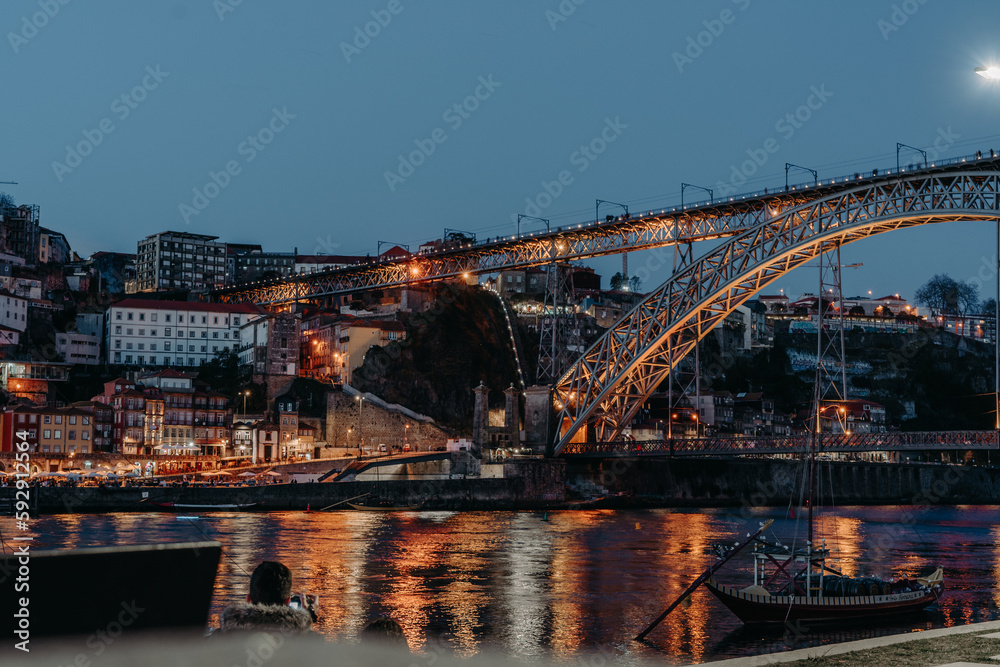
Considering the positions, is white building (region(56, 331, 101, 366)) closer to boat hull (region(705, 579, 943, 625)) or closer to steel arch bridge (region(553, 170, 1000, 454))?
steel arch bridge (region(553, 170, 1000, 454))

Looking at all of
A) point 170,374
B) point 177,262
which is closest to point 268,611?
point 170,374

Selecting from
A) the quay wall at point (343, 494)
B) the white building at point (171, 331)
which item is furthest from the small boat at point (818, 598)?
the white building at point (171, 331)

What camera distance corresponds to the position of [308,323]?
267 ft

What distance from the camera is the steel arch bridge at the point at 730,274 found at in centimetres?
3706

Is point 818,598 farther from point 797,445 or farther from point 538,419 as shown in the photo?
point 538,419

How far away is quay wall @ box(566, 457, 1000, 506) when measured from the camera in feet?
201

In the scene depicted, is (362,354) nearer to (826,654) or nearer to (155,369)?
(155,369)

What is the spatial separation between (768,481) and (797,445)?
19.5m

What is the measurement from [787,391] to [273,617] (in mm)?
97157

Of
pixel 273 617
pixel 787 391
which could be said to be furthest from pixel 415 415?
pixel 273 617

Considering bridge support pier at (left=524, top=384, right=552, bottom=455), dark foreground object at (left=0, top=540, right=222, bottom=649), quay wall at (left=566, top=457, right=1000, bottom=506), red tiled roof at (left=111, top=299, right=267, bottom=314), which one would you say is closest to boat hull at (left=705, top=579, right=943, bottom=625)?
dark foreground object at (left=0, top=540, right=222, bottom=649)

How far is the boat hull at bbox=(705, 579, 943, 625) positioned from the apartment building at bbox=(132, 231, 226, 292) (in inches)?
3603

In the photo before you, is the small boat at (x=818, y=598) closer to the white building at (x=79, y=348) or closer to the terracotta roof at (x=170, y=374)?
the terracotta roof at (x=170, y=374)

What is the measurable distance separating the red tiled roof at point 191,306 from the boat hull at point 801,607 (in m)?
68.7
